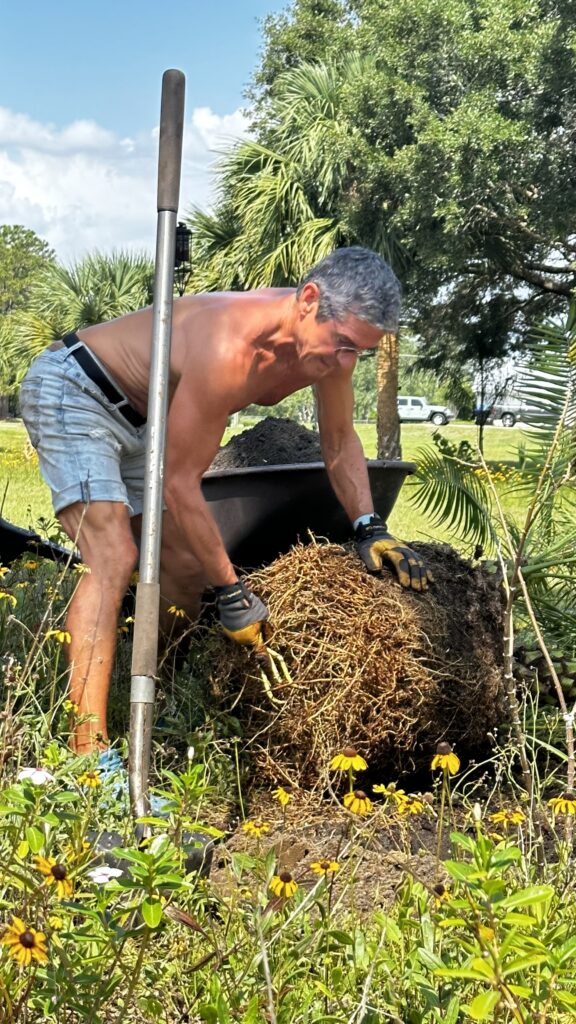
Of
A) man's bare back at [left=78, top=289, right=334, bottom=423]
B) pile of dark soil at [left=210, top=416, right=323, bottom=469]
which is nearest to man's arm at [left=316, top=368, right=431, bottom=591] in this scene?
man's bare back at [left=78, top=289, right=334, bottom=423]

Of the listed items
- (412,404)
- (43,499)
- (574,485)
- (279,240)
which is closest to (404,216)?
(279,240)

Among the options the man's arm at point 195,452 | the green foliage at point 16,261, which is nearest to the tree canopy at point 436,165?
the man's arm at point 195,452

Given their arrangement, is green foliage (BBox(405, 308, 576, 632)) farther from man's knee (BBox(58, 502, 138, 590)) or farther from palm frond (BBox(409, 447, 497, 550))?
man's knee (BBox(58, 502, 138, 590))

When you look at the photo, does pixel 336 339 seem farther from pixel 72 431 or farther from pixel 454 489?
pixel 454 489

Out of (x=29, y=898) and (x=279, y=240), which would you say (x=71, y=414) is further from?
(x=279, y=240)

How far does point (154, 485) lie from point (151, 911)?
1.19 m

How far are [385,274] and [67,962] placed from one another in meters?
2.11

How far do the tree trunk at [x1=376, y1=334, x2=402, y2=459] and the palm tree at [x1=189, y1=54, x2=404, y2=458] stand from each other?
2 cm

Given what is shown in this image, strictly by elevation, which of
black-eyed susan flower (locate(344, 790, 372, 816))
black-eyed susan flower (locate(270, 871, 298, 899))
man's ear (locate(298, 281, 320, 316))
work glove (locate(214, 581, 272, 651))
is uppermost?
man's ear (locate(298, 281, 320, 316))

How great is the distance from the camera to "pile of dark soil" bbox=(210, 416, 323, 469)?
182 inches

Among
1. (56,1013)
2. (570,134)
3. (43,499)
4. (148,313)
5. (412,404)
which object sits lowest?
(412,404)

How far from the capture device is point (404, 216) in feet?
54.3

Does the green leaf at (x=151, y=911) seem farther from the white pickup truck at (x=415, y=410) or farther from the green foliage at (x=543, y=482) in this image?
the white pickup truck at (x=415, y=410)

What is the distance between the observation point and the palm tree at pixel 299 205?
17250mm
